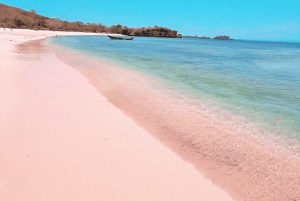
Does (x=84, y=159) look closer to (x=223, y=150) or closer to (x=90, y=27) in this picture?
(x=223, y=150)

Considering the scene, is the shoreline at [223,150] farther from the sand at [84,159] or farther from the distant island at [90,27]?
the distant island at [90,27]

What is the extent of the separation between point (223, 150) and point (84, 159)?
2.91m

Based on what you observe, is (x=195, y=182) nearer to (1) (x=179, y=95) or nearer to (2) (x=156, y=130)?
(2) (x=156, y=130)

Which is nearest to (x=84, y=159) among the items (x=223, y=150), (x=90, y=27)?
(x=223, y=150)

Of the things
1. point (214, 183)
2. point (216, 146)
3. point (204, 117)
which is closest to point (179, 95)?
point (204, 117)

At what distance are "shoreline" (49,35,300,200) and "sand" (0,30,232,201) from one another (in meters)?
0.33

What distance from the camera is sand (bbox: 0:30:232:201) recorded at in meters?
3.24

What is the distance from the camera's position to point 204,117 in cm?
668

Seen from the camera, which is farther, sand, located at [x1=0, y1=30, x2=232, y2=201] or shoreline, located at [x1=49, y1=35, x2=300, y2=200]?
shoreline, located at [x1=49, y1=35, x2=300, y2=200]

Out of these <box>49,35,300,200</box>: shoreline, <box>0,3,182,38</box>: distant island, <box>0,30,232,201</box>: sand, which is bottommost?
<box>49,35,300,200</box>: shoreline

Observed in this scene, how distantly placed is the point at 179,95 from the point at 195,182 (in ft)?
18.7

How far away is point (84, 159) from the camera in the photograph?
4.02 metres

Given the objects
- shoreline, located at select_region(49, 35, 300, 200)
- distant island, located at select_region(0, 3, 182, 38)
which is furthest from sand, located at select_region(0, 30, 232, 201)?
distant island, located at select_region(0, 3, 182, 38)

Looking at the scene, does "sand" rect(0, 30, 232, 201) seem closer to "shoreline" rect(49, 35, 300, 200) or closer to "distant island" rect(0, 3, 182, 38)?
"shoreline" rect(49, 35, 300, 200)
